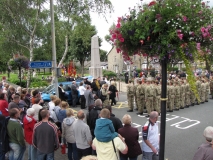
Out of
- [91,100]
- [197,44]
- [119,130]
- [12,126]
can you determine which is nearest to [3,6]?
[91,100]

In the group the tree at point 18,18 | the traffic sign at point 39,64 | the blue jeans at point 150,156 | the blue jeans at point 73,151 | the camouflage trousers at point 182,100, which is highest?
the tree at point 18,18

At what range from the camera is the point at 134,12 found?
359cm

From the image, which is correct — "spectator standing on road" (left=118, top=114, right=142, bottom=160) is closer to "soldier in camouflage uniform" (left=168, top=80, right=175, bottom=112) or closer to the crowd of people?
the crowd of people

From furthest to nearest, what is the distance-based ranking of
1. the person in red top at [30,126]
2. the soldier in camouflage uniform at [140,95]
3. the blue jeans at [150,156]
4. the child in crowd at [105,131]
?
the soldier in camouflage uniform at [140,95] → the person in red top at [30,126] → the blue jeans at [150,156] → the child in crowd at [105,131]

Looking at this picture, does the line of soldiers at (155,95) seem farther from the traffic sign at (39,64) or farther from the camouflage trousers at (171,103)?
the traffic sign at (39,64)

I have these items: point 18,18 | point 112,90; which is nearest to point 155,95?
point 112,90

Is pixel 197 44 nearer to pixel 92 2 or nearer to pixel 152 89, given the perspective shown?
pixel 152 89

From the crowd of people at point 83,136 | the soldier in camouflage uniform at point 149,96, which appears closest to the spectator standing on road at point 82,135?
the crowd of people at point 83,136

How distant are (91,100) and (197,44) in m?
8.88

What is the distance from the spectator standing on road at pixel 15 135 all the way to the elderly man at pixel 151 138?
2.85 metres

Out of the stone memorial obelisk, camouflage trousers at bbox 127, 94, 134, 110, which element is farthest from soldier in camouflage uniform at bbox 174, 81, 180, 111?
the stone memorial obelisk

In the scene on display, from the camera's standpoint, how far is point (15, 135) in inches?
207

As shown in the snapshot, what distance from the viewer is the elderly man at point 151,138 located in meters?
4.92

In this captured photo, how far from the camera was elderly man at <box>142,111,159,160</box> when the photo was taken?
4918 mm
